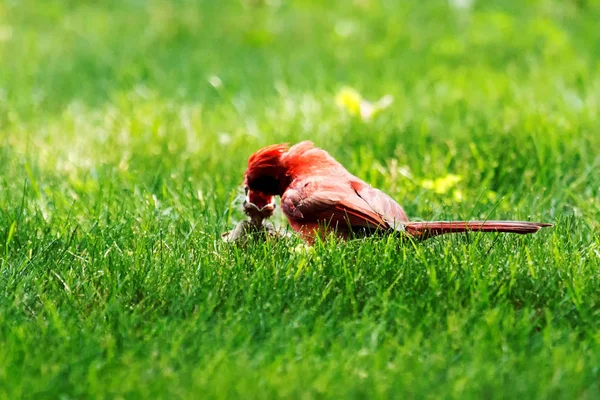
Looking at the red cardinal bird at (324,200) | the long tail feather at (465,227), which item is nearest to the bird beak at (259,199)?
the red cardinal bird at (324,200)

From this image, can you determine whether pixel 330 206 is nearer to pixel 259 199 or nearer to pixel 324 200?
pixel 324 200

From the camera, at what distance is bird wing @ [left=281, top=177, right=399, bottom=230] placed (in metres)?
3.67

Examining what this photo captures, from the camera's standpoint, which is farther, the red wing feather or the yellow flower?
the yellow flower

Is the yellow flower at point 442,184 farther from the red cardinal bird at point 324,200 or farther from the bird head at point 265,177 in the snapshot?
the bird head at point 265,177

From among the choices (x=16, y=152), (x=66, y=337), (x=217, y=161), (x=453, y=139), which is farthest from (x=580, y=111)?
(x=66, y=337)

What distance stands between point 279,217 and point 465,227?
1.04m

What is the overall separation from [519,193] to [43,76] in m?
4.03

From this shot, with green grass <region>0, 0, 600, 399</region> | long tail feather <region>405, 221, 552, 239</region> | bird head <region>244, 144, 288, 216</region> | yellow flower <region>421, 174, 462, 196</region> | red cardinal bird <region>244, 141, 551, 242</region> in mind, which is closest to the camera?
green grass <region>0, 0, 600, 399</region>

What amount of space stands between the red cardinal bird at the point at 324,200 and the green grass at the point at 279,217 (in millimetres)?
95

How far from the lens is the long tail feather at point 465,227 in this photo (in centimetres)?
347

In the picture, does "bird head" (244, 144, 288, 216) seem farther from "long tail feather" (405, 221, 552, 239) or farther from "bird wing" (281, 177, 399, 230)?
"long tail feather" (405, 221, 552, 239)

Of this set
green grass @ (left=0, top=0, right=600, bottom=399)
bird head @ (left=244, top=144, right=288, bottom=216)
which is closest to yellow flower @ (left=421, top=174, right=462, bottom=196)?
green grass @ (left=0, top=0, right=600, bottom=399)

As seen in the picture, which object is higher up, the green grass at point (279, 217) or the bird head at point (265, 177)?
the bird head at point (265, 177)

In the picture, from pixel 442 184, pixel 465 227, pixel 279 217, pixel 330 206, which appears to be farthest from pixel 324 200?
pixel 442 184
